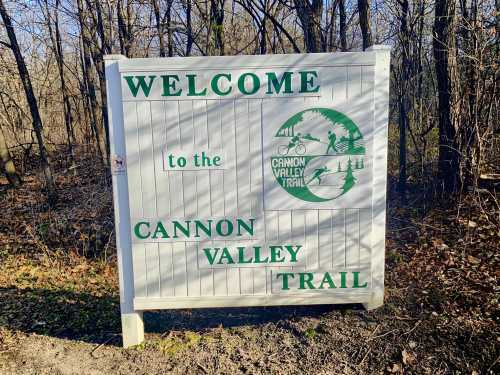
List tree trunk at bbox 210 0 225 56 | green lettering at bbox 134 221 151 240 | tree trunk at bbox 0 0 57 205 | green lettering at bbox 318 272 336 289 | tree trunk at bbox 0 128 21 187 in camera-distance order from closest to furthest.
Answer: green lettering at bbox 134 221 151 240 → green lettering at bbox 318 272 336 289 → tree trunk at bbox 0 0 57 205 → tree trunk at bbox 210 0 225 56 → tree trunk at bbox 0 128 21 187

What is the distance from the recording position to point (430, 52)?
782 cm

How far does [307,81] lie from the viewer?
3393mm

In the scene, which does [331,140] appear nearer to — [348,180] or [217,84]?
[348,180]

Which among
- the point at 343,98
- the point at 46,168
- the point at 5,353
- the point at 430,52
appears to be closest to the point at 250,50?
the point at 430,52

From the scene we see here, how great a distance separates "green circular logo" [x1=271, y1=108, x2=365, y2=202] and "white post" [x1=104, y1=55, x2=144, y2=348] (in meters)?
1.31

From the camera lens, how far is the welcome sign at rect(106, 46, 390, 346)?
339 centimetres

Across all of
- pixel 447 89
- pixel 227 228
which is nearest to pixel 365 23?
pixel 447 89

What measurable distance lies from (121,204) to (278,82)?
1.70 meters

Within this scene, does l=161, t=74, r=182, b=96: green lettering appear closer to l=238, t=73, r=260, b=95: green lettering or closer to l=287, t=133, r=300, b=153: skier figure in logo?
l=238, t=73, r=260, b=95: green lettering

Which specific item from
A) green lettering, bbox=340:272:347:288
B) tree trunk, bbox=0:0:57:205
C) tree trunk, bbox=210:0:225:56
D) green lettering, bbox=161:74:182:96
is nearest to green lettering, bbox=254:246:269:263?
green lettering, bbox=340:272:347:288

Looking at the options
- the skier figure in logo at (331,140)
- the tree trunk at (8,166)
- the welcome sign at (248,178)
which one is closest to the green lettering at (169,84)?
the welcome sign at (248,178)

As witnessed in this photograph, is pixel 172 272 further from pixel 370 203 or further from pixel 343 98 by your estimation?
pixel 343 98

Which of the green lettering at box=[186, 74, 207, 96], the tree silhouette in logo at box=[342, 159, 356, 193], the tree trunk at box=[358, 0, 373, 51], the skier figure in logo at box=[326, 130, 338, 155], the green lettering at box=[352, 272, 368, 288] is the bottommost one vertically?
the green lettering at box=[352, 272, 368, 288]

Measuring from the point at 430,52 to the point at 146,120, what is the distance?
255 inches
